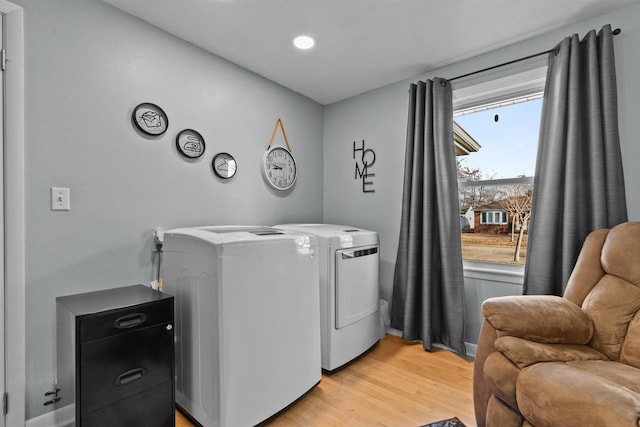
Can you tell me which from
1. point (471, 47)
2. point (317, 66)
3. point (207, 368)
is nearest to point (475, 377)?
point (207, 368)

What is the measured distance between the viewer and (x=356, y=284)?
2.41m

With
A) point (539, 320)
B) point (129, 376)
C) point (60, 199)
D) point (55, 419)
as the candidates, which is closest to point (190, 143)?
point (60, 199)

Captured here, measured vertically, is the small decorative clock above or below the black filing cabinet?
above

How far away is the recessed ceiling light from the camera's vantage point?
2.27m

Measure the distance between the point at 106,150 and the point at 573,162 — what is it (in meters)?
2.87

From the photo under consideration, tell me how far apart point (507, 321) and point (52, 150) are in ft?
8.00

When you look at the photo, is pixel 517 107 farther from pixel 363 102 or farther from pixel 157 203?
pixel 157 203

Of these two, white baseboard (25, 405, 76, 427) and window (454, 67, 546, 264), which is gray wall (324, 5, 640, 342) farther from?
white baseboard (25, 405, 76, 427)

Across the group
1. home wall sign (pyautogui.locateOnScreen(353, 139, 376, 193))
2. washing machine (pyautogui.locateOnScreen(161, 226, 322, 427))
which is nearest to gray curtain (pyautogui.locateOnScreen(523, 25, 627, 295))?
home wall sign (pyautogui.locateOnScreen(353, 139, 376, 193))

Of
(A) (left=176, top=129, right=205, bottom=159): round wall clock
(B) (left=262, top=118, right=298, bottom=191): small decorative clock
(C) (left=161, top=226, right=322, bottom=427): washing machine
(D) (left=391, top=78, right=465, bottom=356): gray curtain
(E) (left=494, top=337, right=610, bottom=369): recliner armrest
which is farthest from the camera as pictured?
(B) (left=262, top=118, right=298, bottom=191): small decorative clock

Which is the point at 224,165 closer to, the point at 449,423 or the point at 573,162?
the point at 449,423

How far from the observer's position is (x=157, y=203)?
83.5 inches

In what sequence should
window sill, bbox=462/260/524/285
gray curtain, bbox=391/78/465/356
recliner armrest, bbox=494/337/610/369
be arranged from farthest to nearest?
1. gray curtain, bbox=391/78/465/356
2. window sill, bbox=462/260/524/285
3. recliner armrest, bbox=494/337/610/369

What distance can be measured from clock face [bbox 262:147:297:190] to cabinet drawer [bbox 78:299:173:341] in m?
1.55
